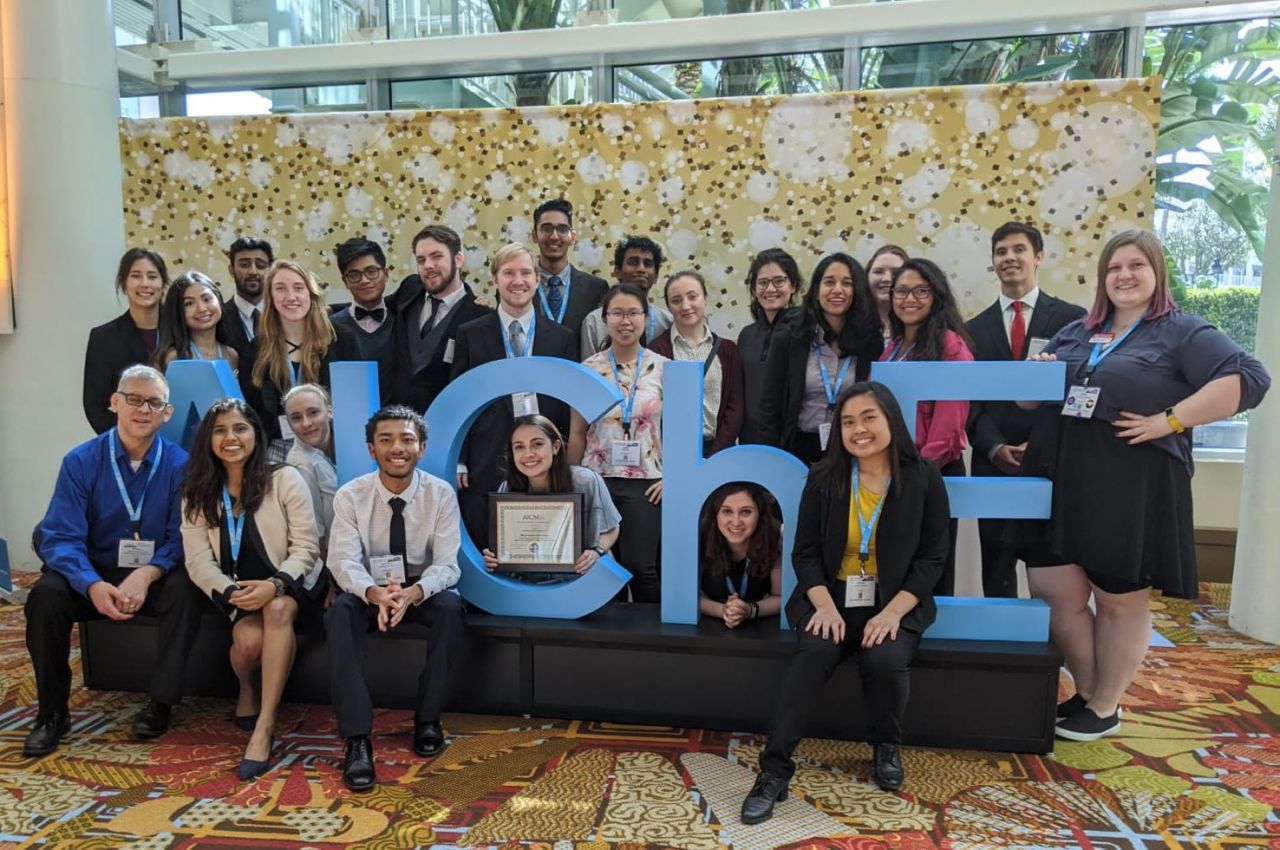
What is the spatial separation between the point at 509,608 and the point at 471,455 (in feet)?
2.75

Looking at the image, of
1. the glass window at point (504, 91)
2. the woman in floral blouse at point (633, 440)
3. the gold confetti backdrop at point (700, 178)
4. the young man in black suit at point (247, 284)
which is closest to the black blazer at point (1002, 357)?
the gold confetti backdrop at point (700, 178)

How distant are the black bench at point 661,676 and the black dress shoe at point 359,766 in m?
0.47

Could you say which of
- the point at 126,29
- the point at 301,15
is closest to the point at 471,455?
the point at 301,15

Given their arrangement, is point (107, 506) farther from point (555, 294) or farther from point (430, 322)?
point (555, 294)

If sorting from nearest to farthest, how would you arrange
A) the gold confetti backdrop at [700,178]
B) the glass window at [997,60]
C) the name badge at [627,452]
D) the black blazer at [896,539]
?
Answer: 1. the black blazer at [896,539]
2. the name badge at [627,452]
3. the gold confetti backdrop at [700,178]
4. the glass window at [997,60]

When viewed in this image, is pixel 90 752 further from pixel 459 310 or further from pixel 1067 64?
pixel 1067 64

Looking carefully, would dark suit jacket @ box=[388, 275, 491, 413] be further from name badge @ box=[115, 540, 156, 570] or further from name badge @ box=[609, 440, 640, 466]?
name badge @ box=[115, 540, 156, 570]

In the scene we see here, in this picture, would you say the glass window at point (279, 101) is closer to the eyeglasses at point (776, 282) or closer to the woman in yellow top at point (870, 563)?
the eyeglasses at point (776, 282)

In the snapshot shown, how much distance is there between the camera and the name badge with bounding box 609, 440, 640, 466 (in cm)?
352

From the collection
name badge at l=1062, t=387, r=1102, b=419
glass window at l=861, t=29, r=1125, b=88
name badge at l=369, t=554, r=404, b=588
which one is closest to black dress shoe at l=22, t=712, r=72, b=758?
name badge at l=369, t=554, r=404, b=588

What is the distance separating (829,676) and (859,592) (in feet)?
0.93

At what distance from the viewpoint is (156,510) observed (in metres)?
3.20

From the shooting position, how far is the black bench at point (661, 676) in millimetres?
2887

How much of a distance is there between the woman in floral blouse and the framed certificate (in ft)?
1.34
